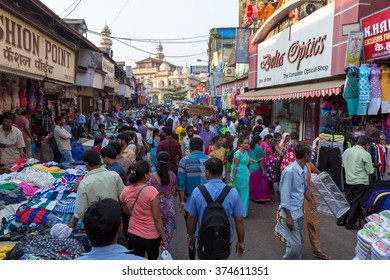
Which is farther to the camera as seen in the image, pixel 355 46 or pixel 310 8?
pixel 310 8

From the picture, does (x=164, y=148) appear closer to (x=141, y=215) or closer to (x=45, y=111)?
(x=141, y=215)

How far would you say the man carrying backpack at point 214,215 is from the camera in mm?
3119

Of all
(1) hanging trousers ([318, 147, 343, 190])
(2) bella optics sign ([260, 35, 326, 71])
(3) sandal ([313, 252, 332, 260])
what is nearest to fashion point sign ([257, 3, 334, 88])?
(2) bella optics sign ([260, 35, 326, 71])

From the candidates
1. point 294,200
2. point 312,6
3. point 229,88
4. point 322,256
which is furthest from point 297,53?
point 229,88

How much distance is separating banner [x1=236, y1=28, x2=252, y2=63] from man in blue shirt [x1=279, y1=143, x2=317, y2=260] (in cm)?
1581

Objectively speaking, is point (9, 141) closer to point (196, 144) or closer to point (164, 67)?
point (196, 144)

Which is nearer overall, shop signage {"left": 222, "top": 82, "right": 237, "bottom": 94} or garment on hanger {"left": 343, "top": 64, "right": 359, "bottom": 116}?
garment on hanger {"left": 343, "top": 64, "right": 359, "bottom": 116}

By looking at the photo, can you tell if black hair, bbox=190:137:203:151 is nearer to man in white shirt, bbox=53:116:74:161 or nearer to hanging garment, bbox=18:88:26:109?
man in white shirt, bbox=53:116:74:161

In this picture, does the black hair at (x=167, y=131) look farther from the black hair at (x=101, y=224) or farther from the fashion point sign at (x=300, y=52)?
the fashion point sign at (x=300, y=52)

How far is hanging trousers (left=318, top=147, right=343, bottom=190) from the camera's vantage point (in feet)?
25.9

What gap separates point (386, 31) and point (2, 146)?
851cm

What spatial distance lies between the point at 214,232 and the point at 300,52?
11184 millimetres

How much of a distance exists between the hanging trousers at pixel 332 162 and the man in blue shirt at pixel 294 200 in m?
4.04

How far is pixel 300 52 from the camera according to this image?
42.1 ft
